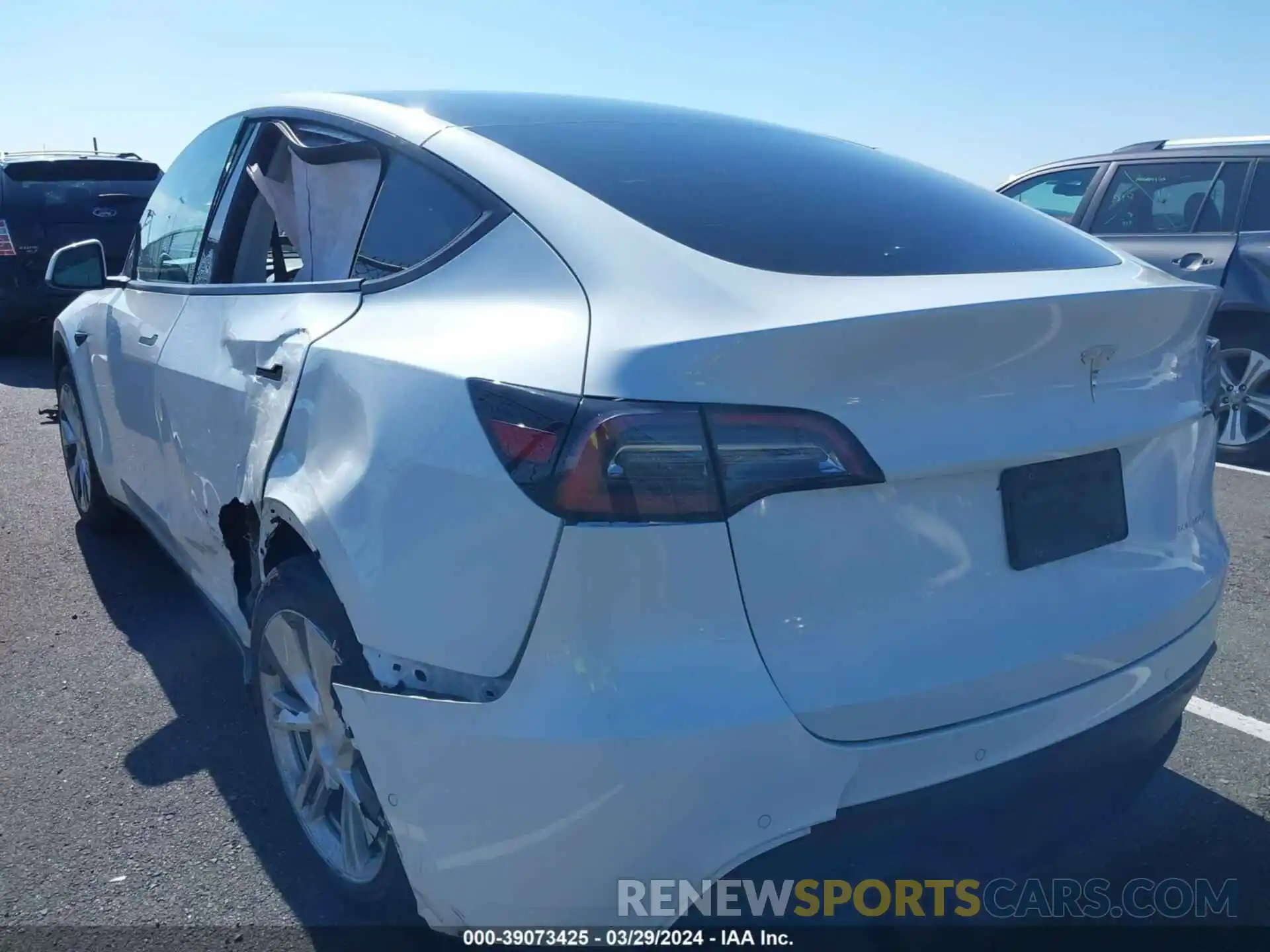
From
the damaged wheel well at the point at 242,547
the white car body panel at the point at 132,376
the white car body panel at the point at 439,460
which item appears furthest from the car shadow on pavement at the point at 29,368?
the white car body panel at the point at 439,460

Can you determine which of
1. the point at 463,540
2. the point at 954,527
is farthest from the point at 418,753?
the point at 954,527

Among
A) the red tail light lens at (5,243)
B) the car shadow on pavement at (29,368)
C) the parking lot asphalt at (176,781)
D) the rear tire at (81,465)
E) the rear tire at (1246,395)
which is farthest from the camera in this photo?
the red tail light lens at (5,243)

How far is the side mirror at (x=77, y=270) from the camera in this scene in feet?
14.2

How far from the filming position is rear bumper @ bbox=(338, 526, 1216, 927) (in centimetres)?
178

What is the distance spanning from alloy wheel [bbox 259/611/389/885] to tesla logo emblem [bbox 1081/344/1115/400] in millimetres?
1493

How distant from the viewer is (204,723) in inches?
137

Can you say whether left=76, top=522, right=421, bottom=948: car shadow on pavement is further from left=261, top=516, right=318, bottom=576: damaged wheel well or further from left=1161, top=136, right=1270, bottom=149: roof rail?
left=1161, top=136, right=1270, bottom=149: roof rail

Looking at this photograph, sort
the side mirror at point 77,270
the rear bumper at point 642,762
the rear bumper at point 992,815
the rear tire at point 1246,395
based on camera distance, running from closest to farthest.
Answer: the rear bumper at point 642,762 → the rear bumper at point 992,815 → the side mirror at point 77,270 → the rear tire at point 1246,395

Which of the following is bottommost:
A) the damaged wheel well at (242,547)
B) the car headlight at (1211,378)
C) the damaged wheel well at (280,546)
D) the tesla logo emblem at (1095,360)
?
the damaged wheel well at (242,547)

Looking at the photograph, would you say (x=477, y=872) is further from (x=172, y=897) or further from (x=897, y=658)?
(x=172, y=897)

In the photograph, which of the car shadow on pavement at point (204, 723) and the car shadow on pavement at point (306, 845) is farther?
the car shadow on pavement at point (204, 723)

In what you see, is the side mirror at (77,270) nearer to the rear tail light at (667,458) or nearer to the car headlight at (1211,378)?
the rear tail light at (667,458)

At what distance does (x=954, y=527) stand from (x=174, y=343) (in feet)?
7.73

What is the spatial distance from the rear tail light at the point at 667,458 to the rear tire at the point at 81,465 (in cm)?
347
